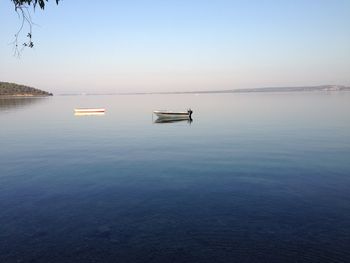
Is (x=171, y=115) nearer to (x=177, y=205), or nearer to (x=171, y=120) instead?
(x=171, y=120)

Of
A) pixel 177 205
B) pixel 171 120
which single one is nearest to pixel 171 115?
pixel 171 120

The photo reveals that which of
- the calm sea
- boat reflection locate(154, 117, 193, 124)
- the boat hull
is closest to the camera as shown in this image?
the calm sea

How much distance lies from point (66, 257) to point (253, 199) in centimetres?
1192

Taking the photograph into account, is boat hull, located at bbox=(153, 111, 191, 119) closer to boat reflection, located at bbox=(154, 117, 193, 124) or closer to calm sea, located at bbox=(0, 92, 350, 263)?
boat reflection, located at bbox=(154, 117, 193, 124)

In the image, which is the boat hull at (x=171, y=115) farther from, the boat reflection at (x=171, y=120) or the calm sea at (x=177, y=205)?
the calm sea at (x=177, y=205)

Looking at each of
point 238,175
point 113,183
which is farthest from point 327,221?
point 113,183

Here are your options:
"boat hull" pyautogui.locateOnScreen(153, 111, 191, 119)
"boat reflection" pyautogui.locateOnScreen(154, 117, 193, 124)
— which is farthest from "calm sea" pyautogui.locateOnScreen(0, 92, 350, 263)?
"boat hull" pyautogui.locateOnScreen(153, 111, 191, 119)

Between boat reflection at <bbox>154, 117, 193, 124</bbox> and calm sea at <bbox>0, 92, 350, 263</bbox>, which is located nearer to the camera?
calm sea at <bbox>0, 92, 350, 263</bbox>

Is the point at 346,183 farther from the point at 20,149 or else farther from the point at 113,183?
the point at 20,149

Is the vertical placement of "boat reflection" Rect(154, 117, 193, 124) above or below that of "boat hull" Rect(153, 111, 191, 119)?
below

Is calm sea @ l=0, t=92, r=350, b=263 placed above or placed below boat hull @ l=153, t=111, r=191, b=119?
below

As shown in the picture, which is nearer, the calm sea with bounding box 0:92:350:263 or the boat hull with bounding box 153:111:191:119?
the calm sea with bounding box 0:92:350:263

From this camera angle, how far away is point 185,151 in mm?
40156

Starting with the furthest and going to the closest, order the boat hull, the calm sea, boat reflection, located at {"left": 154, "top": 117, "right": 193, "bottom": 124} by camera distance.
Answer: the boat hull
boat reflection, located at {"left": 154, "top": 117, "right": 193, "bottom": 124}
the calm sea
